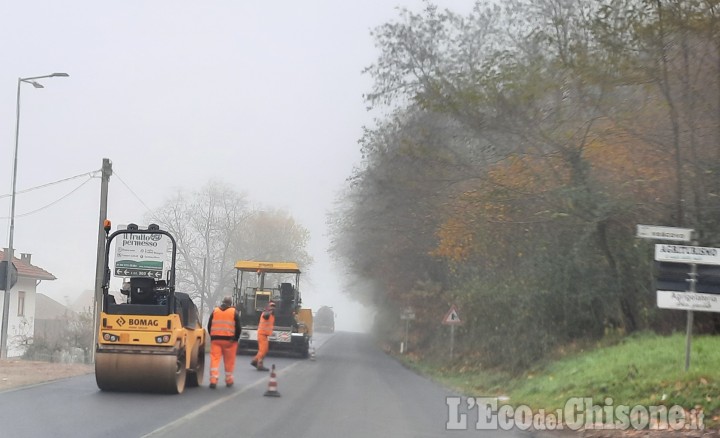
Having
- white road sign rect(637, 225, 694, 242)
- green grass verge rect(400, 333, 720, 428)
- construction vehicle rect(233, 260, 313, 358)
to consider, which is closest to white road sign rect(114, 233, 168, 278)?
green grass verge rect(400, 333, 720, 428)

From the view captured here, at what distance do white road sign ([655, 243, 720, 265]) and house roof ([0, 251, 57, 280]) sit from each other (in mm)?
42185

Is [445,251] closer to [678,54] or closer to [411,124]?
[411,124]

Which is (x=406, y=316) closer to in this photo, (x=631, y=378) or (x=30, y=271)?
(x=631, y=378)

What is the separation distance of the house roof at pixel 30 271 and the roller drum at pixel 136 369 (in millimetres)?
36535

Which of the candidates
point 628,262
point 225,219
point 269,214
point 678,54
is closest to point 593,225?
point 628,262

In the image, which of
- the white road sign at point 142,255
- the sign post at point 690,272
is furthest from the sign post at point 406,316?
the sign post at point 690,272

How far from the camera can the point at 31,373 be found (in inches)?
734

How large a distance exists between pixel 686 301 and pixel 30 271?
45575 mm

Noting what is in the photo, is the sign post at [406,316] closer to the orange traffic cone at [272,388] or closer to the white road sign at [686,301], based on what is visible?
the orange traffic cone at [272,388]

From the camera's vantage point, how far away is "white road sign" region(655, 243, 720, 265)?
45.1ft

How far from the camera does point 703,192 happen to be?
18062mm

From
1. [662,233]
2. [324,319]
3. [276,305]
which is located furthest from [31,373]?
[324,319]

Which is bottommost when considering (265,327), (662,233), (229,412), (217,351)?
(229,412)

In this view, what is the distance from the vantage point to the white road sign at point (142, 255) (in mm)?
20281
